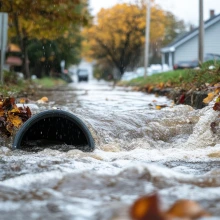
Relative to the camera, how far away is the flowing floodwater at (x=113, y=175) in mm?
2586

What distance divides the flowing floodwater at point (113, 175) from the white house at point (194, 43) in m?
34.6

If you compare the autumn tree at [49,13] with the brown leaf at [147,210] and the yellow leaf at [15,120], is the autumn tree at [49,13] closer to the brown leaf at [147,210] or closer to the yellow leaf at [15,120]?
the yellow leaf at [15,120]

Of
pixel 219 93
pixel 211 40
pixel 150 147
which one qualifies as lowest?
pixel 150 147

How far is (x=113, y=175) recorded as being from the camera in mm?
3311

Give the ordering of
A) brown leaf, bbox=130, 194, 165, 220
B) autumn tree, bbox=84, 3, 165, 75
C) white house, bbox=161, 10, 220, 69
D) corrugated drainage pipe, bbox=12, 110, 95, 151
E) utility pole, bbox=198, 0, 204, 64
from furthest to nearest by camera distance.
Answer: autumn tree, bbox=84, 3, 165, 75 < white house, bbox=161, 10, 220, 69 < utility pole, bbox=198, 0, 204, 64 < corrugated drainage pipe, bbox=12, 110, 95, 151 < brown leaf, bbox=130, 194, 165, 220

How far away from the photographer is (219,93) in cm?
620

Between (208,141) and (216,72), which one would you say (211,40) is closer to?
(216,72)

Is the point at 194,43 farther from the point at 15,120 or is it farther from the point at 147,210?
the point at 147,210

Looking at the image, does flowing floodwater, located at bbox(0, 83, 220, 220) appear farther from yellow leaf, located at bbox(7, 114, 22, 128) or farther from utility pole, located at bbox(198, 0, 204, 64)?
→ utility pole, located at bbox(198, 0, 204, 64)

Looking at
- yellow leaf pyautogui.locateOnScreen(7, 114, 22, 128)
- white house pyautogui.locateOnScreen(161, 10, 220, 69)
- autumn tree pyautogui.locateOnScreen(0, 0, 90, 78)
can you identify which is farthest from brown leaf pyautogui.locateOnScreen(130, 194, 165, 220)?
white house pyautogui.locateOnScreen(161, 10, 220, 69)

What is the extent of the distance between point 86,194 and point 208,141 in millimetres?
2747

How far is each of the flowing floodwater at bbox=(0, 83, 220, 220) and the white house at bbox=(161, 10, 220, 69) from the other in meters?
34.6

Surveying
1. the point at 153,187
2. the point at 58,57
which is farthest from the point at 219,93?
the point at 58,57

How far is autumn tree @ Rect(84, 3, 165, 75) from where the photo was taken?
5466 centimetres
